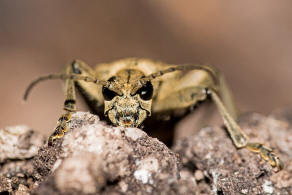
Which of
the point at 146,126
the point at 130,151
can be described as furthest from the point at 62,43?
the point at 130,151

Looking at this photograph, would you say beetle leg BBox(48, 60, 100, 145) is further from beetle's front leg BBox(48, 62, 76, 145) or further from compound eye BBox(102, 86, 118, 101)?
compound eye BBox(102, 86, 118, 101)

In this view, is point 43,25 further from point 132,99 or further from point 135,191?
point 135,191

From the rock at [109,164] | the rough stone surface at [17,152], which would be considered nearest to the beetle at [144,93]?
the rough stone surface at [17,152]

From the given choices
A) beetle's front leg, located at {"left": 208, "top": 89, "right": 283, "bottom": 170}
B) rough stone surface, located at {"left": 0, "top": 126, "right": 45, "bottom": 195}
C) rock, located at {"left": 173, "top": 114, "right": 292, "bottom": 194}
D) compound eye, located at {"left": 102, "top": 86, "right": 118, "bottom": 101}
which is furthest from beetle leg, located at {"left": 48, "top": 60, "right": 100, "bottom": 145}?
beetle's front leg, located at {"left": 208, "top": 89, "right": 283, "bottom": 170}

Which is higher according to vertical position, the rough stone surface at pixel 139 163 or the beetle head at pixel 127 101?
the beetle head at pixel 127 101

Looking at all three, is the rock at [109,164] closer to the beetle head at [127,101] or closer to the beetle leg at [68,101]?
the beetle leg at [68,101]

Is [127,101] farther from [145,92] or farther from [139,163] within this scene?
[139,163]
